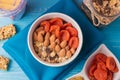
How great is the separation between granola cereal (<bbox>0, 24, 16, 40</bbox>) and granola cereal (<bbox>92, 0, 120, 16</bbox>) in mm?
196

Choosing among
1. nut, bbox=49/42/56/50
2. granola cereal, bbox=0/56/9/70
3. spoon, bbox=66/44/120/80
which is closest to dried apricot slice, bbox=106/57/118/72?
spoon, bbox=66/44/120/80

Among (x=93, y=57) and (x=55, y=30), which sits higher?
(x=55, y=30)

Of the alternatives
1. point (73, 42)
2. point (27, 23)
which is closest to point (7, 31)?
point (27, 23)

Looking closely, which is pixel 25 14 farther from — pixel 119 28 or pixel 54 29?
pixel 119 28

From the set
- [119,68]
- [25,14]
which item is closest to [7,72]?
[25,14]

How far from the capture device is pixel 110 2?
2.25 ft

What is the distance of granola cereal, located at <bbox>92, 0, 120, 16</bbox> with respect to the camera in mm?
673

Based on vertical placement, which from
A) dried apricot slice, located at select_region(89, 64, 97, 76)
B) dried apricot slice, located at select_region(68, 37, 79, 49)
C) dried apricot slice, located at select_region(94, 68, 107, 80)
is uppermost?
dried apricot slice, located at select_region(68, 37, 79, 49)

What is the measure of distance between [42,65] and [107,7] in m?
0.19

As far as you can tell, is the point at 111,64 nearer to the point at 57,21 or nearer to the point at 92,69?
the point at 92,69

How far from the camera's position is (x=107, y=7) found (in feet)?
2.23

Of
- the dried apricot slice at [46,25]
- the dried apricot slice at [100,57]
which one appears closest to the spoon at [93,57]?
the dried apricot slice at [100,57]

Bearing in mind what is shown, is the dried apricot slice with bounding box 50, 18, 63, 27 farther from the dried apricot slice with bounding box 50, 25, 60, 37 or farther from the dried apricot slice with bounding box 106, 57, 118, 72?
the dried apricot slice with bounding box 106, 57, 118, 72

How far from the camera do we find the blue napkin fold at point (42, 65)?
73cm
